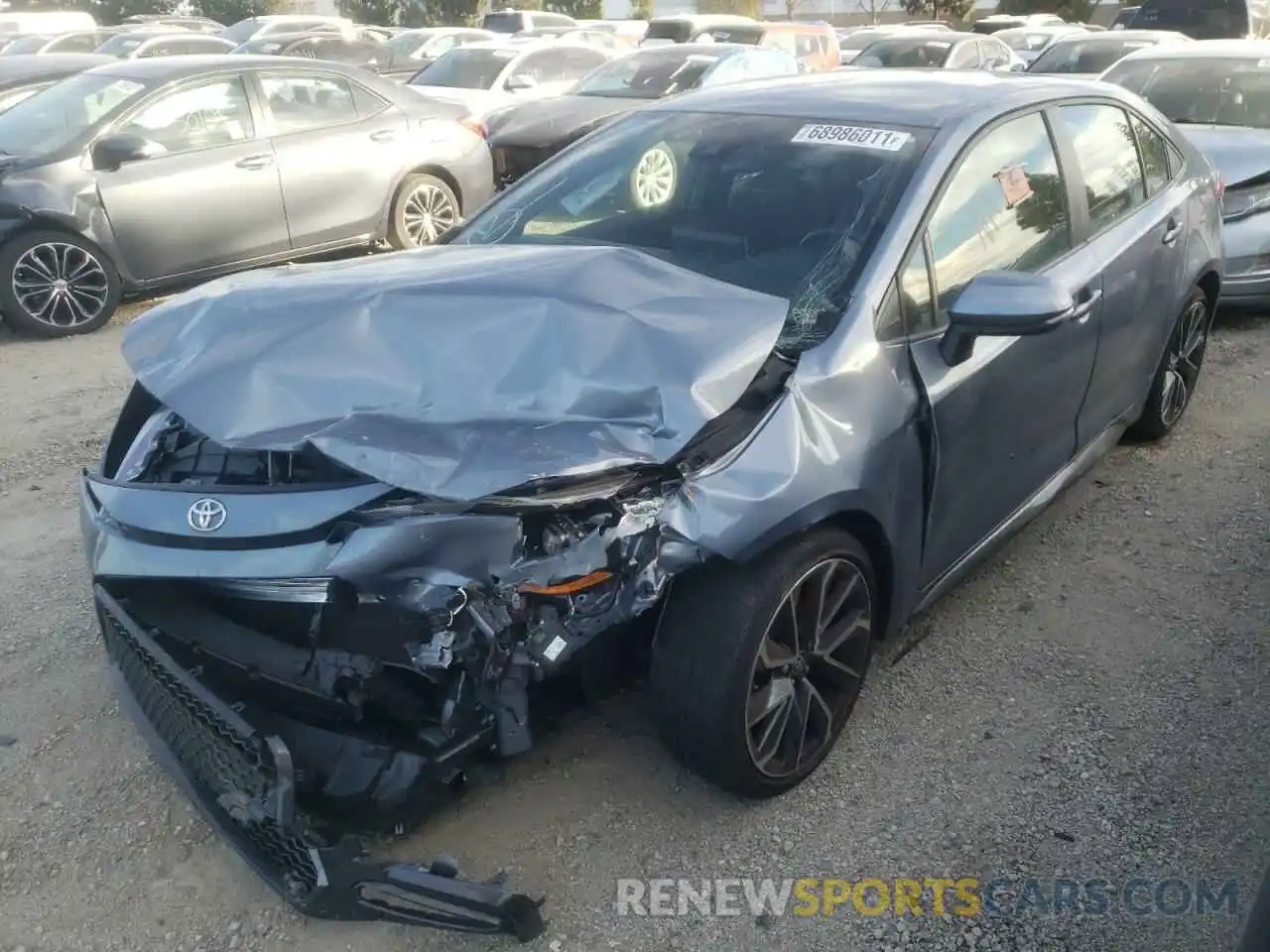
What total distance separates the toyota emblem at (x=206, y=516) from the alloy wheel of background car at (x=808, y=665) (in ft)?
4.02

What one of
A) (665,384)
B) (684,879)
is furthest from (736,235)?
(684,879)

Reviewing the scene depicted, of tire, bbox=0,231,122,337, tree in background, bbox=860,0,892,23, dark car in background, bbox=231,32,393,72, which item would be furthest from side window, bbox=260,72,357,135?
tree in background, bbox=860,0,892,23

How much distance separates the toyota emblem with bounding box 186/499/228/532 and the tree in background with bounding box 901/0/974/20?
4332cm

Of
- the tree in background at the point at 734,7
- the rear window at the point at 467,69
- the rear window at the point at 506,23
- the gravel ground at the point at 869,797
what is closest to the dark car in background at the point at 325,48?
the rear window at the point at 467,69

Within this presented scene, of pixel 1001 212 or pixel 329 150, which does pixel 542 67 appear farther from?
pixel 1001 212

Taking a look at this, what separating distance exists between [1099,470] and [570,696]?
3.15m

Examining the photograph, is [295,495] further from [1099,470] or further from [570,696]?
[1099,470]

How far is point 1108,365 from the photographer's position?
12.7 feet

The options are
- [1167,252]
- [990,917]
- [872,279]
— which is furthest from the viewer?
[1167,252]

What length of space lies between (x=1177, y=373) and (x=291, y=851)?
13.8 ft

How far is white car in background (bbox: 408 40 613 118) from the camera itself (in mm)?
11961

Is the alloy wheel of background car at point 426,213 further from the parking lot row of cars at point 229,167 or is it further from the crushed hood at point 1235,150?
the crushed hood at point 1235,150

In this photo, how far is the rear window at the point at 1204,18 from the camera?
17.2 meters

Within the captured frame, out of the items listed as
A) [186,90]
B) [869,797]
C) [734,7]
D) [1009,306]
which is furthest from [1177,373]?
[734,7]
